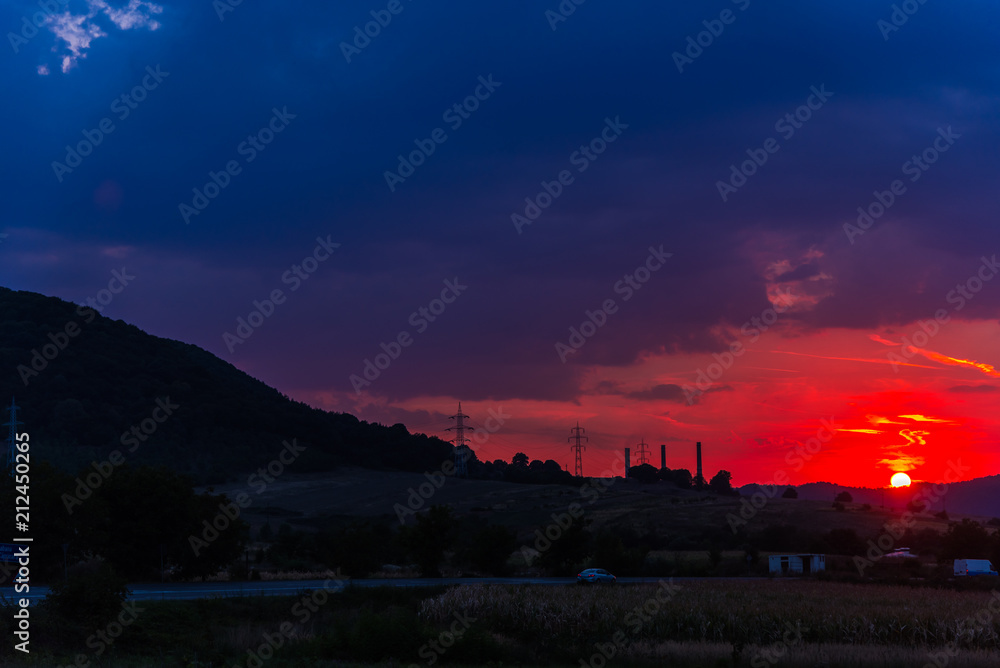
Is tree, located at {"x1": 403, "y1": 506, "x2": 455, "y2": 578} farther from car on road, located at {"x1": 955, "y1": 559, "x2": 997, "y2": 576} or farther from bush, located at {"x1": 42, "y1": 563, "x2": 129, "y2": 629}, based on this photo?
car on road, located at {"x1": 955, "y1": 559, "x2": 997, "y2": 576}

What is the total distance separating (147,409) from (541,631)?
12893cm

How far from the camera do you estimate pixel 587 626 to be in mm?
34344

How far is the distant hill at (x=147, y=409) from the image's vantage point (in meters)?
132

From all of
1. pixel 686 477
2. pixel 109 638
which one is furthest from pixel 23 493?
pixel 686 477

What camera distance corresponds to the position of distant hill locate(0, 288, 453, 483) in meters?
132

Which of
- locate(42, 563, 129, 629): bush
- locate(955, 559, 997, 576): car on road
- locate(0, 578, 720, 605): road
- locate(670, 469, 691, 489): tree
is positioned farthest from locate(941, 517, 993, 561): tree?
locate(670, 469, 691, 489): tree

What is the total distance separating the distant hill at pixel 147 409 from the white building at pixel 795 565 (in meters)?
84.9

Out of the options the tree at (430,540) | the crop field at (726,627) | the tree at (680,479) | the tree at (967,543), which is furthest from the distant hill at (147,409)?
the tree at (967,543)

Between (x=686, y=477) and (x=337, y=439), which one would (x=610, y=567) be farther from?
(x=686, y=477)

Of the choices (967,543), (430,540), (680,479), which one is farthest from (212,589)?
(680,479)

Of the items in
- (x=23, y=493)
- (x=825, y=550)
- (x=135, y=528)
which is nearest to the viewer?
(x=23, y=493)

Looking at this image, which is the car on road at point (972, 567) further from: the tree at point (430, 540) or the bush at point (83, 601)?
the bush at point (83, 601)

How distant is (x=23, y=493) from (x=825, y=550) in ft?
245

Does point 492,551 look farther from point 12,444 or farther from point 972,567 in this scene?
point 972,567
